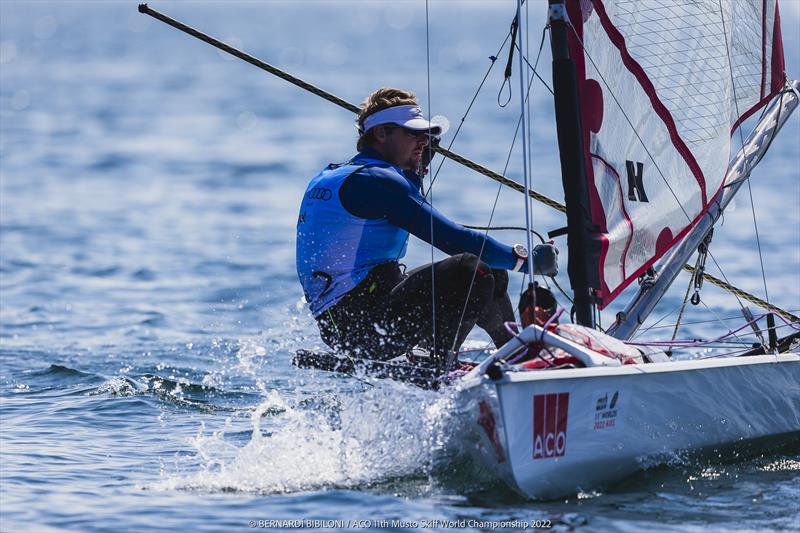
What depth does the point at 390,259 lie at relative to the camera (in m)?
4.95

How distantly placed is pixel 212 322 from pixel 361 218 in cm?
453

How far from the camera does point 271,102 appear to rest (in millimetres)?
33188

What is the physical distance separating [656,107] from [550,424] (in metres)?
1.76

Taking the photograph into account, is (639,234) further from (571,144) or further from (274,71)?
(274,71)

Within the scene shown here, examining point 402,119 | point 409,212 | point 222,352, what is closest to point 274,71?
point 402,119

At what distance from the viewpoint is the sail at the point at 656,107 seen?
5105 millimetres

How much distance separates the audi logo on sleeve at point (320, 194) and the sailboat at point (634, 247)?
56cm

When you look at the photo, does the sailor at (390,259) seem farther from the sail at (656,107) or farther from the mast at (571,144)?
the sail at (656,107)

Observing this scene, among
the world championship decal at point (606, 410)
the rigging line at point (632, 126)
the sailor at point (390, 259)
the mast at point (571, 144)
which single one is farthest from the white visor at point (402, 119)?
the world championship decal at point (606, 410)

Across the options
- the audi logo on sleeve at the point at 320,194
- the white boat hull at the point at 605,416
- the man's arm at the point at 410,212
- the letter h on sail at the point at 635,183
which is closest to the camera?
the white boat hull at the point at 605,416

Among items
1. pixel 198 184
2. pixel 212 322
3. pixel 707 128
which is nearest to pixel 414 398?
pixel 707 128

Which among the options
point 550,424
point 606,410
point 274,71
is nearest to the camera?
point 550,424

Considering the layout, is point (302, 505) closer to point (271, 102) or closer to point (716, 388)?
point (716, 388)

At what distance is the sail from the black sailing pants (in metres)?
0.41
